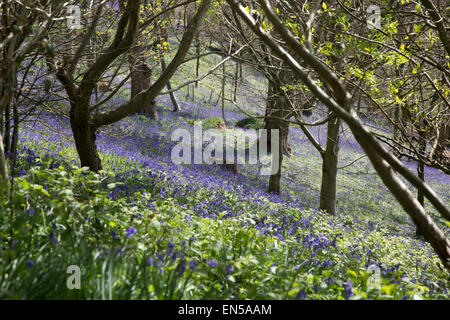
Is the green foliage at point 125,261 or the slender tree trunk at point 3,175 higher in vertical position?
the slender tree trunk at point 3,175

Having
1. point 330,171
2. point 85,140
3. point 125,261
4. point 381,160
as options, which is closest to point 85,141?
point 85,140

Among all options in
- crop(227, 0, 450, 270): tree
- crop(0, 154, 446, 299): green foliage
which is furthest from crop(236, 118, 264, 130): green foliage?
crop(227, 0, 450, 270): tree

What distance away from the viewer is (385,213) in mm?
16141

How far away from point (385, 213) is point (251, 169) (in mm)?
5916

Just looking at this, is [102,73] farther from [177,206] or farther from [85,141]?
[177,206]

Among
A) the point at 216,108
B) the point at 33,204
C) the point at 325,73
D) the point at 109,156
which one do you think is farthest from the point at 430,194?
the point at 216,108

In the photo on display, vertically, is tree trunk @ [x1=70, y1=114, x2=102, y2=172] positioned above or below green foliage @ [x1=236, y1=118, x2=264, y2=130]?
below

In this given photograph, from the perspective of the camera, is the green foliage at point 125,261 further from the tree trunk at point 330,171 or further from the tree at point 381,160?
the tree trunk at point 330,171

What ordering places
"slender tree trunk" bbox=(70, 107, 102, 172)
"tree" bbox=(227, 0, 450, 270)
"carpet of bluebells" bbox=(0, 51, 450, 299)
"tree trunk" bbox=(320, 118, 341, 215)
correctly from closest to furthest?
"carpet of bluebells" bbox=(0, 51, 450, 299)
"tree" bbox=(227, 0, 450, 270)
"slender tree trunk" bbox=(70, 107, 102, 172)
"tree trunk" bbox=(320, 118, 341, 215)

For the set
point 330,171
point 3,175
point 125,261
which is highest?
point 330,171

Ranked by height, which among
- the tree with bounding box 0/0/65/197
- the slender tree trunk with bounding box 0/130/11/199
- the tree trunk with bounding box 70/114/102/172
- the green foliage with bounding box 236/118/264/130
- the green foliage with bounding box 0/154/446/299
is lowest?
the green foliage with bounding box 0/154/446/299

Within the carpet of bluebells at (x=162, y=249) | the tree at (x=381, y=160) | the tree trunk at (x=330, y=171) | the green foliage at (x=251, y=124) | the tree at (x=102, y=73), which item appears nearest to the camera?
the carpet of bluebells at (x=162, y=249)

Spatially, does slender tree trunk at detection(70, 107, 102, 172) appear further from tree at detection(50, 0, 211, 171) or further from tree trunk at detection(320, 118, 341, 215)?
tree trunk at detection(320, 118, 341, 215)

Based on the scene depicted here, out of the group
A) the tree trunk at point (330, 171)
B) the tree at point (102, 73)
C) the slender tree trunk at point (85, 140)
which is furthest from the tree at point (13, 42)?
the tree trunk at point (330, 171)
